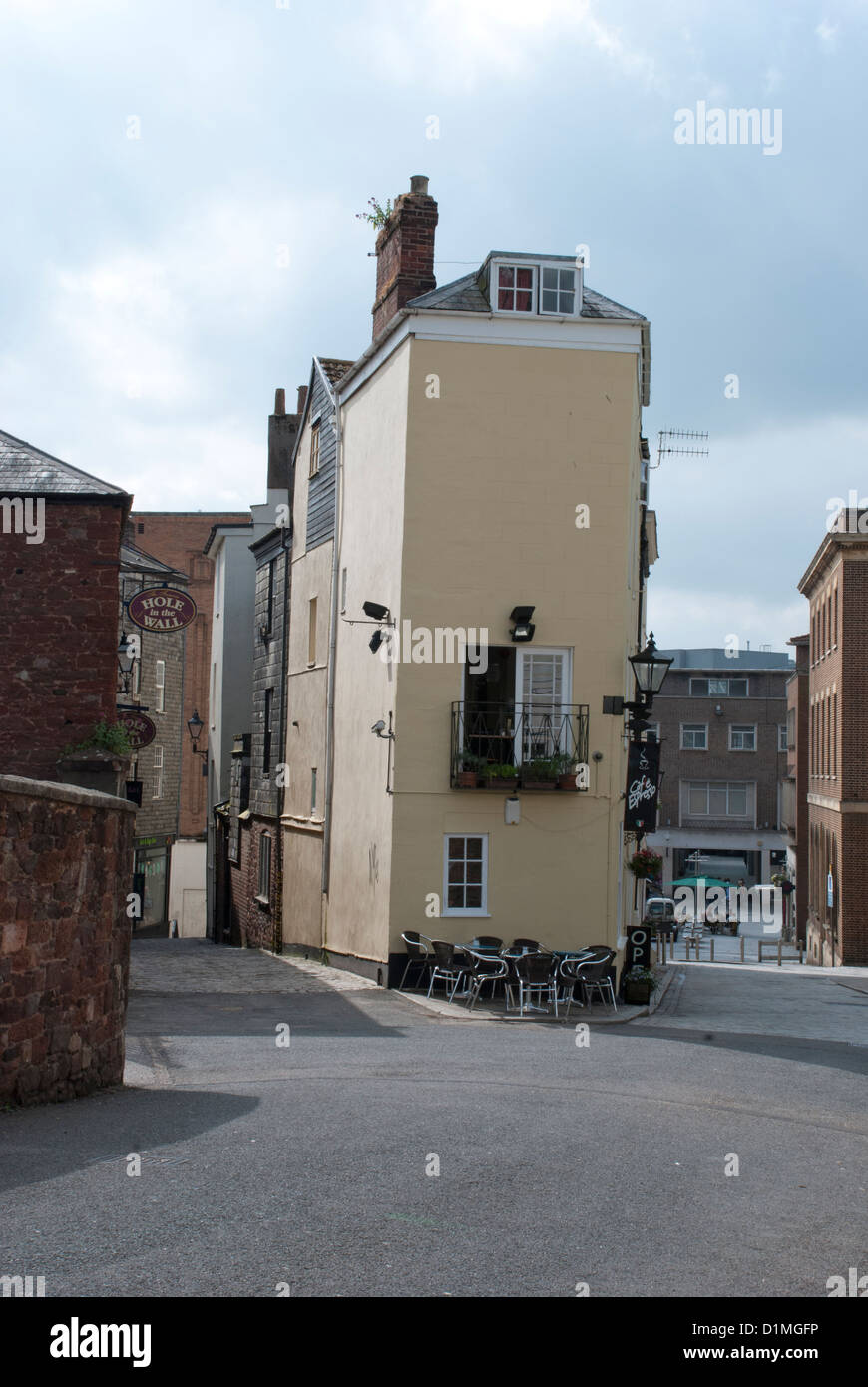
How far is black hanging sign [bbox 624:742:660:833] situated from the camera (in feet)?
61.9

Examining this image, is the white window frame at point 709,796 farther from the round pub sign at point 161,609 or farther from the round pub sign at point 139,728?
Answer: the round pub sign at point 161,609

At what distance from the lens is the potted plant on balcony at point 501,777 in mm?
18344

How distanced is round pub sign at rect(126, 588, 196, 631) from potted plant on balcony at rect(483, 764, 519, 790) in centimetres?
551

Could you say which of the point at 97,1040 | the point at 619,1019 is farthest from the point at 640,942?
the point at 97,1040

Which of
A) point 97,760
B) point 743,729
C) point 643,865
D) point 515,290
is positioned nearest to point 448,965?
point 643,865

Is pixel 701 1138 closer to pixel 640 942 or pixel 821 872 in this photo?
pixel 640 942

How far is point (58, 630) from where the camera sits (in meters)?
18.3

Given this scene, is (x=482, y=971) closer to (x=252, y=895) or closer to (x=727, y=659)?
(x=252, y=895)

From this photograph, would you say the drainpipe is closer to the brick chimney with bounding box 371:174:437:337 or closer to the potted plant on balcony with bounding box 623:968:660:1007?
the brick chimney with bounding box 371:174:437:337

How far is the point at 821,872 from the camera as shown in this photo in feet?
136

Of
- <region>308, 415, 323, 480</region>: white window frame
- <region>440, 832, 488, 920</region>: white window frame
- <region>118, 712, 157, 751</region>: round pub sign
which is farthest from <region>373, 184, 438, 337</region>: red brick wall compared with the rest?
<region>440, 832, 488, 920</region>: white window frame

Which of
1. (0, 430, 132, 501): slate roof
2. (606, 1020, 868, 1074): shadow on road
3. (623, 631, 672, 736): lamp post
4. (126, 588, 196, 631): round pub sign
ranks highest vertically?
(0, 430, 132, 501): slate roof

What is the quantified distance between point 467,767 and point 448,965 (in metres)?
2.75

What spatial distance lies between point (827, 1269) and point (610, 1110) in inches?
145
